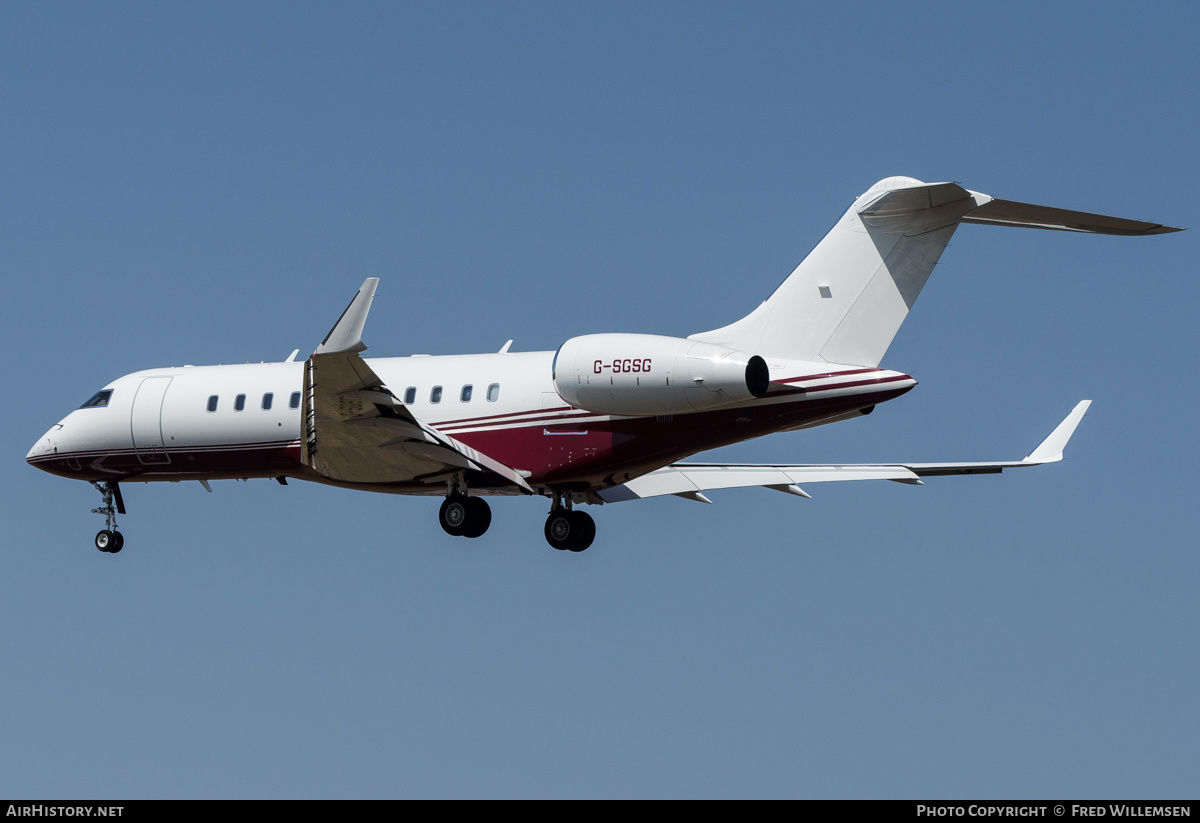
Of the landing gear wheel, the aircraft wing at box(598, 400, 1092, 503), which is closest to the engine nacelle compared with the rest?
the landing gear wheel

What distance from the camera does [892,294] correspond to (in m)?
22.1

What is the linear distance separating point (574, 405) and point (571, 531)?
2914mm

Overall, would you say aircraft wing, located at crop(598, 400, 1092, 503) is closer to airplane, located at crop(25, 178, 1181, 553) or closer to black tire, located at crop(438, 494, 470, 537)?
airplane, located at crop(25, 178, 1181, 553)

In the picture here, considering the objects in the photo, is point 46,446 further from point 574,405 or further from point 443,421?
point 574,405

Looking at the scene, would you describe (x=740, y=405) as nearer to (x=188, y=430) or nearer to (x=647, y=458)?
(x=647, y=458)

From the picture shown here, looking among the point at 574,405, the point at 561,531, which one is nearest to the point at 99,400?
the point at 561,531

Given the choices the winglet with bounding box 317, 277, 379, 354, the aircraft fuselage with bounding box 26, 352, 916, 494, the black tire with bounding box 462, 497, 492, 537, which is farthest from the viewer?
the black tire with bounding box 462, 497, 492, 537

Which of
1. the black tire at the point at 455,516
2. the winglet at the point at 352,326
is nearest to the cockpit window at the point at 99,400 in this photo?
the black tire at the point at 455,516

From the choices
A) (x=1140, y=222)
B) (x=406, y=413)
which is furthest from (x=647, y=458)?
→ (x=1140, y=222)

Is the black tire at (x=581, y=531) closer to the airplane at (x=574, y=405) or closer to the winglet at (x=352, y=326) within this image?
the airplane at (x=574, y=405)

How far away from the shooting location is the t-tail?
21.4 metres

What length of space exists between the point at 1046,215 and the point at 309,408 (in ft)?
35.2

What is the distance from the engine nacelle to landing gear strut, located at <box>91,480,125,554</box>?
10.4m

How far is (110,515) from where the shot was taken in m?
29.1
